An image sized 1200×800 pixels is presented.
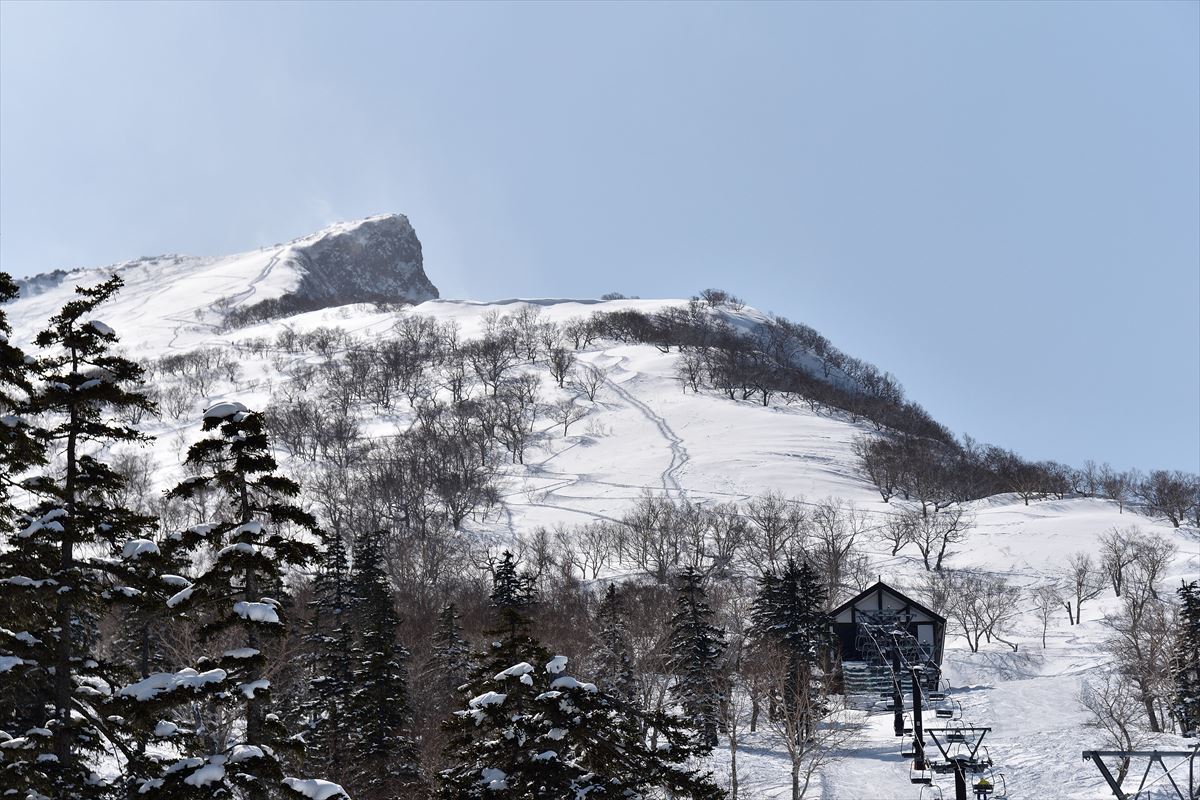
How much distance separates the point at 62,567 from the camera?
40.7ft

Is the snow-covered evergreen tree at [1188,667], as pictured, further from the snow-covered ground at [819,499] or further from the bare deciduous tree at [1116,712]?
the snow-covered ground at [819,499]

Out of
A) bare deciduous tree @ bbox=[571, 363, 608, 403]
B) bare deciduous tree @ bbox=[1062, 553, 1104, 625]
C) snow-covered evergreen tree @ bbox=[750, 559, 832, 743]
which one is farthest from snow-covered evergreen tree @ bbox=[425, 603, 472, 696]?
bare deciduous tree @ bbox=[571, 363, 608, 403]

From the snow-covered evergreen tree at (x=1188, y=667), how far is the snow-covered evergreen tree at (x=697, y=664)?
21165 millimetres

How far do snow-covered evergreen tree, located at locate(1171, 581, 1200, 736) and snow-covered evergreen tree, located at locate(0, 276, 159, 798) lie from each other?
45.2m

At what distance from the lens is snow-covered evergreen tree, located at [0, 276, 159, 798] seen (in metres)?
11.7

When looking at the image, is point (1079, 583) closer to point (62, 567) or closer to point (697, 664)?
point (697, 664)

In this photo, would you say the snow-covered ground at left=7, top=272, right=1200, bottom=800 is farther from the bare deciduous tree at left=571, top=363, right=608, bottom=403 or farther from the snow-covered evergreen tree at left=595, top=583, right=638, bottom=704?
the snow-covered evergreen tree at left=595, top=583, right=638, bottom=704

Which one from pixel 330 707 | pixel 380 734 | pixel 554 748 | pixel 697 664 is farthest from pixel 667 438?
pixel 554 748

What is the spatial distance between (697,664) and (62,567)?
3729cm

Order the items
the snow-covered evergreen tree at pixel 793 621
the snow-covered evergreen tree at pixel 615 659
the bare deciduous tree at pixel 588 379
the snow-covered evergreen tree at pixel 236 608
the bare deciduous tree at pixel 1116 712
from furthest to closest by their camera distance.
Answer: the bare deciduous tree at pixel 588 379 → the snow-covered evergreen tree at pixel 793 621 → the snow-covered evergreen tree at pixel 615 659 → the bare deciduous tree at pixel 1116 712 → the snow-covered evergreen tree at pixel 236 608

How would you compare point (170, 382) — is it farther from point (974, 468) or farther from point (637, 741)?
point (637, 741)

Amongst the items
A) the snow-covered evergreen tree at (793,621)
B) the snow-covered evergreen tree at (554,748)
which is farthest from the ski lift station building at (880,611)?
the snow-covered evergreen tree at (554,748)

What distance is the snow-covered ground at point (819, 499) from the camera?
1589 inches

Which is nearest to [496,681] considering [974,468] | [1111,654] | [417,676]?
[417,676]
